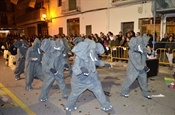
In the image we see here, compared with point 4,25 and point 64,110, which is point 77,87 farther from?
point 4,25

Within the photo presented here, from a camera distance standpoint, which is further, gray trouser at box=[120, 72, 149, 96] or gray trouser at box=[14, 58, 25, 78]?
gray trouser at box=[14, 58, 25, 78]

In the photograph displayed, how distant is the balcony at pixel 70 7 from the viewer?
20.0 m

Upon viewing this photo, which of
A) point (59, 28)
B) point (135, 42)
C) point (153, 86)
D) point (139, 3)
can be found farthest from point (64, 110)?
point (59, 28)

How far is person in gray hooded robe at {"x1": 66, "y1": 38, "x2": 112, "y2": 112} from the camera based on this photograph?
4.65 metres

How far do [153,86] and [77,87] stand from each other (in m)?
3.48

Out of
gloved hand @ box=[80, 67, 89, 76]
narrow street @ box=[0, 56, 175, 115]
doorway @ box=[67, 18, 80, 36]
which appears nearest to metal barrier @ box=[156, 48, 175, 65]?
→ narrow street @ box=[0, 56, 175, 115]

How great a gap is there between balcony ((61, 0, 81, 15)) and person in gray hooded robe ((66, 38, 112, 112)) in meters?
15.6

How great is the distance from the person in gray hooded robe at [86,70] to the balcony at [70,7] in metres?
15.6

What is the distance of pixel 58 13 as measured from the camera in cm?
2359

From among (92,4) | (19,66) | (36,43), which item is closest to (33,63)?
(36,43)

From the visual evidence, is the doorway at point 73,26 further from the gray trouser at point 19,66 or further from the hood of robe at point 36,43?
the hood of robe at point 36,43

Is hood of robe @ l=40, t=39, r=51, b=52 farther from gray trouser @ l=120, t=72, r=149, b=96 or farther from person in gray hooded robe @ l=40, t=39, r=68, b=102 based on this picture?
gray trouser @ l=120, t=72, r=149, b=96

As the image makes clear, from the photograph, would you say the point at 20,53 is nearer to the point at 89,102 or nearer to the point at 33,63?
the point at 33,63

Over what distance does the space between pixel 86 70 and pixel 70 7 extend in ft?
56.4
